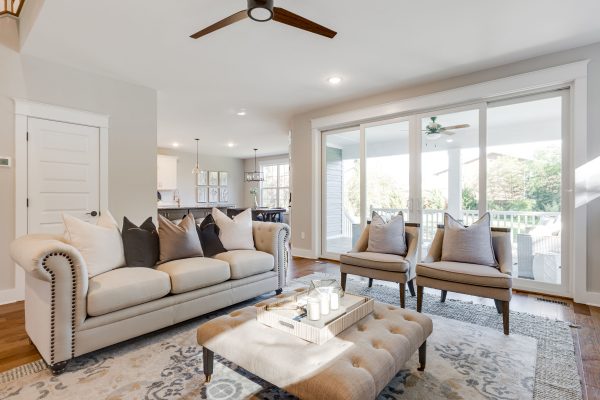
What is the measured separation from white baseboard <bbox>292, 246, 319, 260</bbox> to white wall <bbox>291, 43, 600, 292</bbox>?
0.02 meters

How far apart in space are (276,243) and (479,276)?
6.35 ft

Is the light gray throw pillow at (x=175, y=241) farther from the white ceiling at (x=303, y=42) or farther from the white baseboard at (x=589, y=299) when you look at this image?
the white baseboard at (x=589, y=299)

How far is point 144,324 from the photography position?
2.23m

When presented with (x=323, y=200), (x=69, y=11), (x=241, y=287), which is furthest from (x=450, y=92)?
(x=69, y=11)

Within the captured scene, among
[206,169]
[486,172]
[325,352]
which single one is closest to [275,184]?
[206,169]

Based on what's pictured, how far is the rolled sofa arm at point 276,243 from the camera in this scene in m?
3.33

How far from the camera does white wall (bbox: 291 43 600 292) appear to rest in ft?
10.2

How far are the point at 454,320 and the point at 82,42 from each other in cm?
443

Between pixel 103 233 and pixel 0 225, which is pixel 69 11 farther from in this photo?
pixel 0 225

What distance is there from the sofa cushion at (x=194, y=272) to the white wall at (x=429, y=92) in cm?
279

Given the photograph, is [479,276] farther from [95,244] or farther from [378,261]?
[95,244]

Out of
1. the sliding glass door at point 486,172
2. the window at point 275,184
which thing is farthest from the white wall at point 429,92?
the window at point 275,184

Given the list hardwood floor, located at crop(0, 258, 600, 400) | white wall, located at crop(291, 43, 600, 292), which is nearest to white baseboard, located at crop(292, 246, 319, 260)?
white wall, located at crop(291, 43, 600, 292)

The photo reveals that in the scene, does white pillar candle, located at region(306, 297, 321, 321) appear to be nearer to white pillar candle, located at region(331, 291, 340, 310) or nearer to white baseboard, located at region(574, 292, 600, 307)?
white pillar candle, located at region(331, 291, 340, 310)
